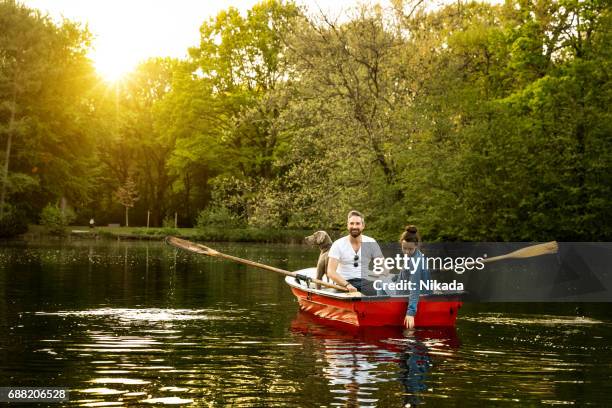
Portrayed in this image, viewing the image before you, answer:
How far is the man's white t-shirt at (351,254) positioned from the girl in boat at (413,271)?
1142 mm

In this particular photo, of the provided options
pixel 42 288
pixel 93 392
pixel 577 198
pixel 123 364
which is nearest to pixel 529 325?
pixel 123 364

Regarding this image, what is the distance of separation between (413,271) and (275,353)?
340cm

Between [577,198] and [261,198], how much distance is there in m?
13.8

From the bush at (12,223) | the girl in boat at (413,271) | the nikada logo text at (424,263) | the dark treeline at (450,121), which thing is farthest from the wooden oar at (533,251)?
the bush at (12,223)

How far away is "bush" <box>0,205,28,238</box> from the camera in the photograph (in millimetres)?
54656

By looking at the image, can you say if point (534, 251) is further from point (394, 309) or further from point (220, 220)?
point (220, 220)

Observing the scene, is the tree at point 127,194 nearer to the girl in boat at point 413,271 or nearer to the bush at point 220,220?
the bush at point 220,220

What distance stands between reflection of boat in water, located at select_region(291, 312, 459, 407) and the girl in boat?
458 millimetres

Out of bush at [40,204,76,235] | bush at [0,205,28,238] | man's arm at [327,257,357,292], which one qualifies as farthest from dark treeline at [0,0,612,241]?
bush at [40,204,76,235]

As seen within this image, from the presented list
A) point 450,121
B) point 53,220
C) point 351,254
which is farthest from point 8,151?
point 351,254

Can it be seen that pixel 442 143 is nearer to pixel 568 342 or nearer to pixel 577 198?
pixel 577 198

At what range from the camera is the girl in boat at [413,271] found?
16.2 m

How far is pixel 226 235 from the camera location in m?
61.6

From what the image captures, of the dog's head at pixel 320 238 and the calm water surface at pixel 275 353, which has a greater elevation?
the dog's head at pixel 320 238
